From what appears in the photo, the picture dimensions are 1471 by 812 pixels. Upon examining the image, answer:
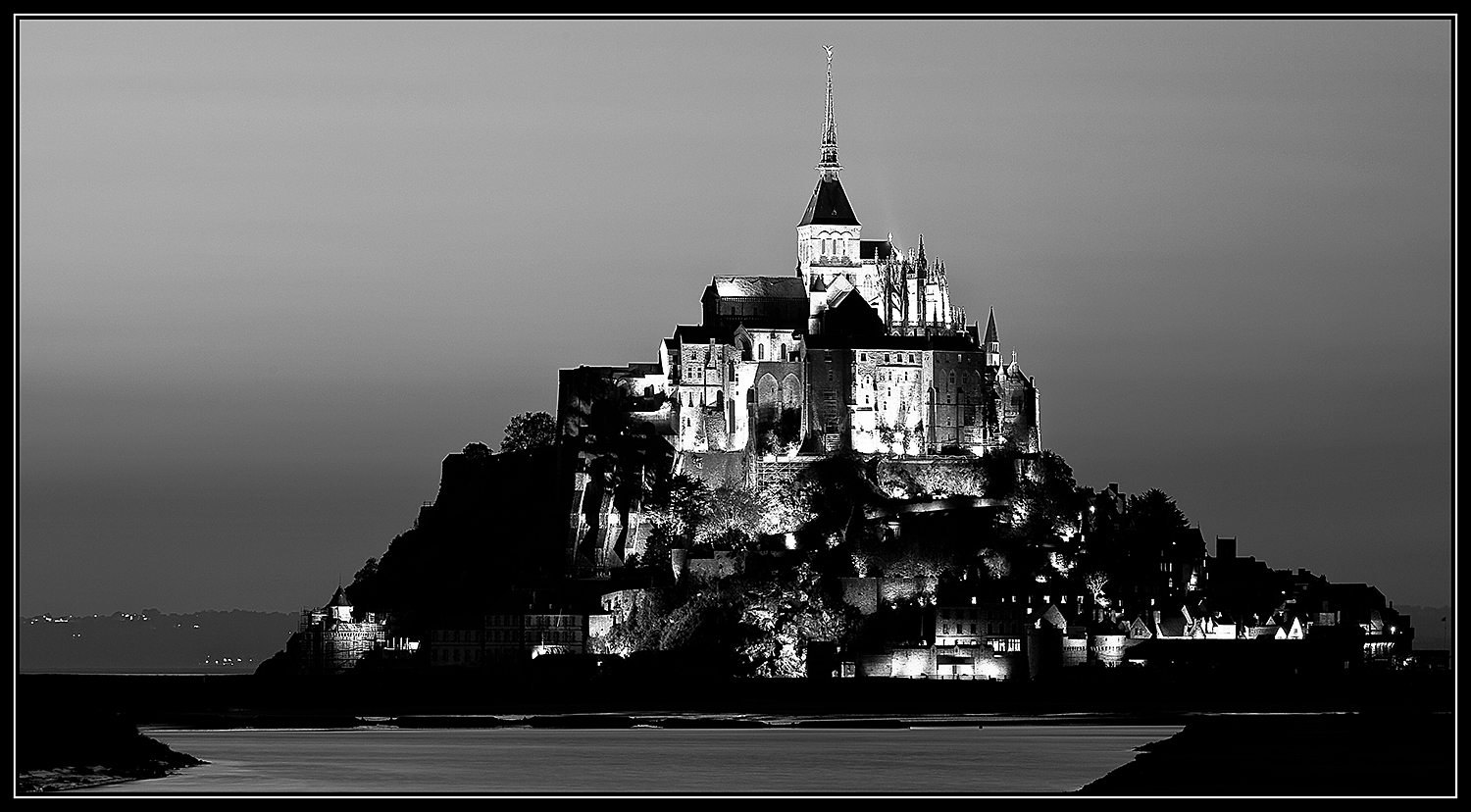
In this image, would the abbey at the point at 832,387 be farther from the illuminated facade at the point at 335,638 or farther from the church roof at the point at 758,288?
the illuminated facade at the point at 335,638

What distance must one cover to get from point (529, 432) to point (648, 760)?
4868cm

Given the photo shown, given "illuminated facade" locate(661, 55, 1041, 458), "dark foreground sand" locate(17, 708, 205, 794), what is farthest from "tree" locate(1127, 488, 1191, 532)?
"dark foreground sand" locate(17, 708, 205, 794)

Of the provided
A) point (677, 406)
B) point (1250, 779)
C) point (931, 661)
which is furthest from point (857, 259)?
point (1250, 779)

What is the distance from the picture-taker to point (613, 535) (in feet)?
317

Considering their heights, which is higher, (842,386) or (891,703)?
(842,386)

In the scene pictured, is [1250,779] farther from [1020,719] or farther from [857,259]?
[857,259]

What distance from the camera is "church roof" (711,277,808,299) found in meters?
106

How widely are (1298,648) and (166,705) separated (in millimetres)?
49820

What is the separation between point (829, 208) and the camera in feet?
362

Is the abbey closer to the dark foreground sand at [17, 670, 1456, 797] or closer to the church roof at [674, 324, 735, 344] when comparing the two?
the church roof at [674, 324, 735, 344]

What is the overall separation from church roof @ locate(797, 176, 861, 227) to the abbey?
5591 mm

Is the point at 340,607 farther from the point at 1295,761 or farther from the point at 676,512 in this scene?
the point at 1295,761

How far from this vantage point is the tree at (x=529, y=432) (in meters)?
108

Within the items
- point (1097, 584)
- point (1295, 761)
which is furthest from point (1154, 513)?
point (1295, 761)
